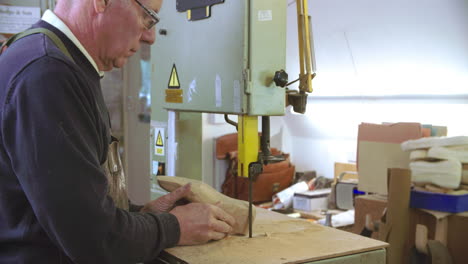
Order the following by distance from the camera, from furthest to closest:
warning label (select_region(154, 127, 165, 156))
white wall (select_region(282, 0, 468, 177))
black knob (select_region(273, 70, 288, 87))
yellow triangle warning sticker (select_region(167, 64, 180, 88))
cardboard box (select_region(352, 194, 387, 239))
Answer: white wall (select_region(282, 0, 468, 177)) < cardboard box (select_region(352, 194, 387, 239)) < warning label (select_region(154, 127, 165, 156)) < yellow triangle warning sticker (select_region(167, 64, 180, 88)) < black knob (select_region(273, 70, 288, 87))

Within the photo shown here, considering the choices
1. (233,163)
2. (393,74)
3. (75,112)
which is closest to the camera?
(75,112)

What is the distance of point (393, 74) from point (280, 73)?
1602 mm

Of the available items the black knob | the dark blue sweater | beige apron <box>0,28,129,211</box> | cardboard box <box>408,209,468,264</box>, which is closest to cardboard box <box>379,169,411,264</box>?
cardboard box <box>408,209,468,264</box>

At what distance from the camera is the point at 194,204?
1.39 metres

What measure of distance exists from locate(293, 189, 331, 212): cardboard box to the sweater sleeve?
7.49 feet

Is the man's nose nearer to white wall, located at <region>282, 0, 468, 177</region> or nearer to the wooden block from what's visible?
the wooden block

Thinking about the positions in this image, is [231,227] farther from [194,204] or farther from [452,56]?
[452,56]

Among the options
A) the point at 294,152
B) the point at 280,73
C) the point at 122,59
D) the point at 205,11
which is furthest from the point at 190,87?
the point at 294,152

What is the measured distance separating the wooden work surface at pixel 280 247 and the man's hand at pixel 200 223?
0.8 inches

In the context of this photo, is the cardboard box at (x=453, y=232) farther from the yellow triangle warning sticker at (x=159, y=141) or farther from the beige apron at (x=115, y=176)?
the beige apron at (x=115, y=176)

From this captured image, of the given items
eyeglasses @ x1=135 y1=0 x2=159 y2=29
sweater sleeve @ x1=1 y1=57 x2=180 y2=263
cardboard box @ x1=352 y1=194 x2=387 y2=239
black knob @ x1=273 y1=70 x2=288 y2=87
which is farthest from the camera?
cardboard box @ x1=352 y1=194 x2=387 y2=239

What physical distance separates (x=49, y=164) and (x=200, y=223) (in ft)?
1.66

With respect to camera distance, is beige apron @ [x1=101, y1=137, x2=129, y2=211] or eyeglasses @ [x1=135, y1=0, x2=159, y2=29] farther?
beige apron @ [x1=101, y1=137, x2=129, y2=211]

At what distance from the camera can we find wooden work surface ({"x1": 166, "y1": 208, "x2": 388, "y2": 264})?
125 centimetres
